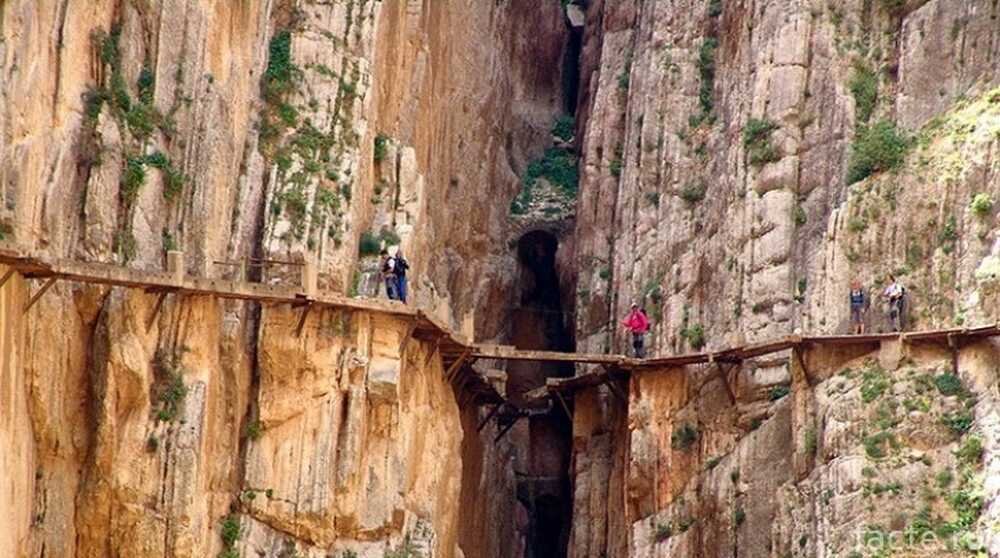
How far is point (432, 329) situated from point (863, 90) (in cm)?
1337

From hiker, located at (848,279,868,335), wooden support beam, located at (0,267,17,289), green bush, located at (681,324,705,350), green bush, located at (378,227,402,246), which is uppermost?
green bush, located at (378,227,402,246)

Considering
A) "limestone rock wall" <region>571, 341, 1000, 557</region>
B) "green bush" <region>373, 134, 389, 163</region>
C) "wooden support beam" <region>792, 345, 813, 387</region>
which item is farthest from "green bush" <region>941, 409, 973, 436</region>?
"green bush" <region>373, 134, 389, 163</region>

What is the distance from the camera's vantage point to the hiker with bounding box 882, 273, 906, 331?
5075 cm

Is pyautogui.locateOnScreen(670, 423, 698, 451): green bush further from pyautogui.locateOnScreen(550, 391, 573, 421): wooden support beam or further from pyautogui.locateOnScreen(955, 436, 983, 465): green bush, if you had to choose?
pyautogui.locateOnScreen(955, 436, 983, 465): green bush

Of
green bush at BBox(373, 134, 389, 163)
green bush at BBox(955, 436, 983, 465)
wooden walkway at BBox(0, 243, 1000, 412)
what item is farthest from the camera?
green bush at BBox(373, 134, 389, 163)

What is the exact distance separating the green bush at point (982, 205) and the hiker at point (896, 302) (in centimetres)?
255

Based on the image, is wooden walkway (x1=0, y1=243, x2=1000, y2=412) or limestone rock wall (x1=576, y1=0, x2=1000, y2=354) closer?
wooden walkway (x1=0, y1=243, x2=1000, y2=412)

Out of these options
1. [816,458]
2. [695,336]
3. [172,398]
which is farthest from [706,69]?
[172,398]

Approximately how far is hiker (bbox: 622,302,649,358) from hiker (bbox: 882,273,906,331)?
8.32m

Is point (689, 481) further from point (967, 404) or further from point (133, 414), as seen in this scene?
point (133, 414)

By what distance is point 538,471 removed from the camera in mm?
66375

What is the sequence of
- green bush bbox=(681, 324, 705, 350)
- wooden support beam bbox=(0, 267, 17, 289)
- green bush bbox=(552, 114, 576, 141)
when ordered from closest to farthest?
1. wooden support beam bbox=(0, 267, 17, 289)
2. green bush bbox=(681, 324, 705, 350)
3. green bush bbox=(552, 114, 576, 141)

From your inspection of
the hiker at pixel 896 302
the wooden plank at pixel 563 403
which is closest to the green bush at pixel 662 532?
the wooden plank at pixel 563 403

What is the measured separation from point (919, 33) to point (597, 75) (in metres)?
14.3
